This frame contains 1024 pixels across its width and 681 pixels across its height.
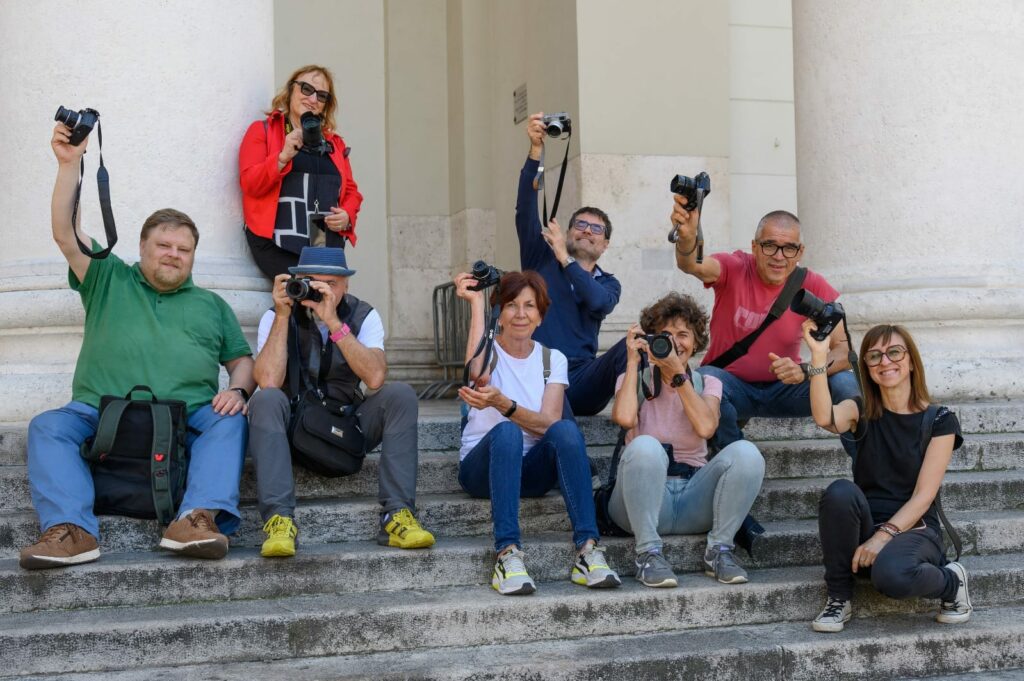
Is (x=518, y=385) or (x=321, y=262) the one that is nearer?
(x=321, y=262)

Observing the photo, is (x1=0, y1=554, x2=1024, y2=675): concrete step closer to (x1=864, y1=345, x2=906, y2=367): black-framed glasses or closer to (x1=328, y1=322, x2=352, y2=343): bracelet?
→ (x1=864, y1=345, x2=906, y2=367): black-framed glasses

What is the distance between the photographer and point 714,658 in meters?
3.82

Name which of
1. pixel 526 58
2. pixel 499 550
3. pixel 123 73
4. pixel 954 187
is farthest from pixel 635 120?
pixel 499 550

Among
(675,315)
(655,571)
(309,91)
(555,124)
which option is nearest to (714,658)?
(655,571)

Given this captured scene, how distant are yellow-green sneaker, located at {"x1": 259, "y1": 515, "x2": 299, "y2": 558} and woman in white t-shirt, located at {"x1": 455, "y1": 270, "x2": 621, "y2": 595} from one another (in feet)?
2.35

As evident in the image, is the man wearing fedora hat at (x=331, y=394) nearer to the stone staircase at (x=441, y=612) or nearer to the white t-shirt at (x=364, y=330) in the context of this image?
the white t-shirt at (x=364, y=330)

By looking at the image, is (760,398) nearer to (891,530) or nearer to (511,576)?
(891,530)

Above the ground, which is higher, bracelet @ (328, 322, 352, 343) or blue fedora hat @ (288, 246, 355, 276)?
blue fedora hat @ (288, 246, 355, 276)

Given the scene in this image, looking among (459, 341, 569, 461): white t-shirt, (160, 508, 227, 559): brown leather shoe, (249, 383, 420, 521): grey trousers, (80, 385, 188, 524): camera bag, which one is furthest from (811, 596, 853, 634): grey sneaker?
(80, 385, 188, 524): camera bag

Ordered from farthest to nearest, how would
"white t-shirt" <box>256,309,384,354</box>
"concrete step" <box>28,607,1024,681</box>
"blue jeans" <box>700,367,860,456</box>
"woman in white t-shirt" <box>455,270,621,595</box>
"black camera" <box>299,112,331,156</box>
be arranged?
1. "black camera" <box>299,112,331,156</box>
2. "blue jeans" <box>700,367,860,456</box>
3. "white t-shirt" <box>256,309,384,354</box>
4. "woman in white t-shirt" <box>455,270,621,595</box>
5. "concrete step" <box>28,607,1024,681</box>

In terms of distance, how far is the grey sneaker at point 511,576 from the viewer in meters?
4.11

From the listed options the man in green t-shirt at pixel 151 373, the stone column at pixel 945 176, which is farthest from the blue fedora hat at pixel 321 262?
the stone column at pixel 945 176

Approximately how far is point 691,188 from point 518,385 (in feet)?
3.44

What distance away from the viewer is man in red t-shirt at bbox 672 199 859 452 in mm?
5098
